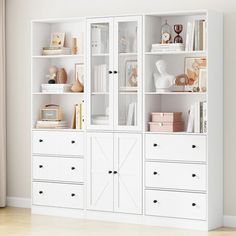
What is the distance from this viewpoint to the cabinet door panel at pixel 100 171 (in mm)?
6281

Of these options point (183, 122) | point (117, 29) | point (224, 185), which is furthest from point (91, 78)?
point (224, 185)

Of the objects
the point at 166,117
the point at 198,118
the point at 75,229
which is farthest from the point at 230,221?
the point at 75,229

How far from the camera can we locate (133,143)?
6.16 metres

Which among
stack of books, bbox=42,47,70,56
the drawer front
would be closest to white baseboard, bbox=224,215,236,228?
the drawer front

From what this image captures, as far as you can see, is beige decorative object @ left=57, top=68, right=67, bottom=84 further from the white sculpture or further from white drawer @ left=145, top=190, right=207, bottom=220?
white drawer @ left=145, top=190, right=207, bottom=220

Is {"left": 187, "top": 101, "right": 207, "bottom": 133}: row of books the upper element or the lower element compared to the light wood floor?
upper

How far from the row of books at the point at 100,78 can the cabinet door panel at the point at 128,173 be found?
0.46 meters

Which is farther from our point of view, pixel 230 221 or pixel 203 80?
pixel 230 221

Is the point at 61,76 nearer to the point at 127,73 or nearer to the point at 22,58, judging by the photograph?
the point at 22,58

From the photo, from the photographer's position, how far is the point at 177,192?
5984mm

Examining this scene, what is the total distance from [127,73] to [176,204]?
1.25 m

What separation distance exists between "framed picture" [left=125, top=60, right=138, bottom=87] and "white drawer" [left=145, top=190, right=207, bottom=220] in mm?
975

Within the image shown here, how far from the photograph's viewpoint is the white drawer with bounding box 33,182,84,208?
255 inches

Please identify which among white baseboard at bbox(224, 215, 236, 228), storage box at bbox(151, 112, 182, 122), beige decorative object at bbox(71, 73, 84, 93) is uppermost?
beige decorative object at bbox(71, 73, 84, 93)
